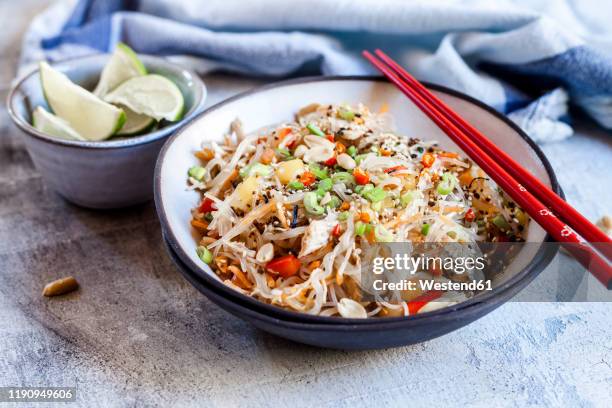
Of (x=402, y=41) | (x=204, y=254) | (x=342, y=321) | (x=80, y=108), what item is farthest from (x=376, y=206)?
(x=402, y=41)

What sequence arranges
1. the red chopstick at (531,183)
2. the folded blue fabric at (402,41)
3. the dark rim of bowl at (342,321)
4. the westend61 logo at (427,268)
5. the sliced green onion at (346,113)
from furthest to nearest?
1. the folded blue fabric at (402,41)
2. the sliced green onion at (346,113)
3. the westend61 logo at (427,268)
4. the red chopstick at (531,183)
5. the dark rim of bowl at (342,321)

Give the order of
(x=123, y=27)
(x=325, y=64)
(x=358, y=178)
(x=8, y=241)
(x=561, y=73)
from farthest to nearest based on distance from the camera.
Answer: (x=123, y=27) < (x=325, y=64) < (x=561, y=73) < (x=8, y=241) < (x=358, y=178)

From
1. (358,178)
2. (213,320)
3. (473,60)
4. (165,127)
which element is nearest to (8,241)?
(165,127)

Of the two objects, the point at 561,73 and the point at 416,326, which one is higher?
the point at 561,73

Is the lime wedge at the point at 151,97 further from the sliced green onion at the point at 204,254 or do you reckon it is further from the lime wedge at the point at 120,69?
the sliced green onion at the point at 204,254

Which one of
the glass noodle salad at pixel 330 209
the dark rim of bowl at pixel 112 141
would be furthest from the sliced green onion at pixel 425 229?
the dark rim of bowl at pixel 112 141

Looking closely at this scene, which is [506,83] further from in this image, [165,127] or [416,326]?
[416,326]

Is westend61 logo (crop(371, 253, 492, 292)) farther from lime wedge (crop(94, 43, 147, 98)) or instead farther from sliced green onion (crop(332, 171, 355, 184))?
lime wedge (crop(94, 43, 147, 98))
